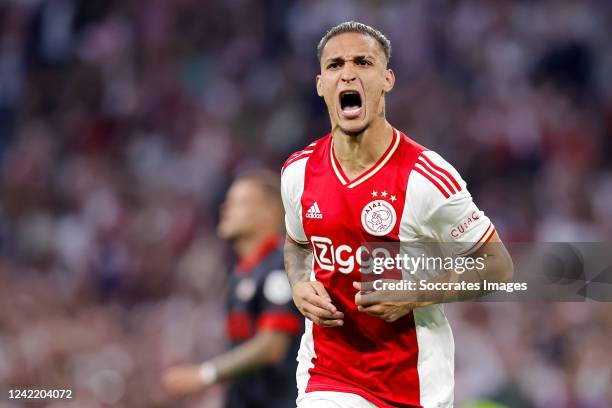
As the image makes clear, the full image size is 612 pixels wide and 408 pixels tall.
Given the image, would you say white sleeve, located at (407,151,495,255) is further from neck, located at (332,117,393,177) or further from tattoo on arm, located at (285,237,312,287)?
tattoo on arm, located at (285,237,312,287)

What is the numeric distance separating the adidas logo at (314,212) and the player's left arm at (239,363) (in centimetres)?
180

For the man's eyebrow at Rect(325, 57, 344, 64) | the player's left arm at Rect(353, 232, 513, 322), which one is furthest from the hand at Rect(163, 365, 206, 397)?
the man's eyebrow at Rect(325, 57, 344, 64)

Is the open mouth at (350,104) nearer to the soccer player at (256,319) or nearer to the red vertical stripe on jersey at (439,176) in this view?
the red vertical stripe on jersey at (439,176)

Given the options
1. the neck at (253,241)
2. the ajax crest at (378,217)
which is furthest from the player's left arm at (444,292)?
the neck at (253,241)

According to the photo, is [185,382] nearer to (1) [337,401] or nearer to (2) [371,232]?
(1) [337,401]

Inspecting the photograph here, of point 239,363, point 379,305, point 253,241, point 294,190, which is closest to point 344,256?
point 379,305

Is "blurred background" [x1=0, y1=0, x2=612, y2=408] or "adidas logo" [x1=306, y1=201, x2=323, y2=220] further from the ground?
"blurred background" [x1=0, y1=0, x2=612, y2=408]

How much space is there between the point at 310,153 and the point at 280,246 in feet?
7.32

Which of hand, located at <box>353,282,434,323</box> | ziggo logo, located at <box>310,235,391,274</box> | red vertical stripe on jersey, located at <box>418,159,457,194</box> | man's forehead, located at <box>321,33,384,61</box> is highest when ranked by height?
man's forehead, located at <box>321,33,384,61</box>

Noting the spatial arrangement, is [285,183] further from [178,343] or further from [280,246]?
[178,343]

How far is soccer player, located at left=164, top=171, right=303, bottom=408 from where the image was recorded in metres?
6.18

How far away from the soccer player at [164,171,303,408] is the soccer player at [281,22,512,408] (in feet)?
5.40

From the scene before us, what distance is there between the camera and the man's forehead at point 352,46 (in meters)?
4.42

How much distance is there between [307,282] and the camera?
14.6ft
